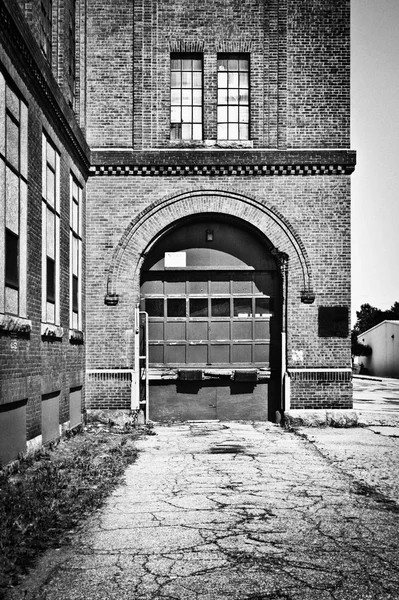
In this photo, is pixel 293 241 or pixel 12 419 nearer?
pixel 12 419

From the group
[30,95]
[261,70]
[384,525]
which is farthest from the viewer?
[261,70]

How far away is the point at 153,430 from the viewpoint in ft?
56.1

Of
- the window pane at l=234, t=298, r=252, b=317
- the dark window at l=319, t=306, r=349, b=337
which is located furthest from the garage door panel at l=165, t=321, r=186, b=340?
the dark window at l=319, t=306, r=349, b=337

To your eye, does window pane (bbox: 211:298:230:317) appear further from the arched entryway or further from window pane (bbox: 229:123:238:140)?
window pane (bbox: 229:123:238:140)

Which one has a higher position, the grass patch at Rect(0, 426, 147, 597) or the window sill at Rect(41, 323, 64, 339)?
the window sill at Rect(41, 323, 64, 339)

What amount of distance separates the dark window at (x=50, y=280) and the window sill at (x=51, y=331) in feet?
1.66

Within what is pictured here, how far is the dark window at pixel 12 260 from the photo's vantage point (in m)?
11.1

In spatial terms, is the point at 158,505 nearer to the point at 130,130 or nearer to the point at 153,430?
the point at 153,430

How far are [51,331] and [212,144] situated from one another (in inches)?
267

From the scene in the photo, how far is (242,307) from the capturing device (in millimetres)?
18797

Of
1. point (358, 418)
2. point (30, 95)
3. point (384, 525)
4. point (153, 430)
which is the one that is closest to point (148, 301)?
point (153, 430)

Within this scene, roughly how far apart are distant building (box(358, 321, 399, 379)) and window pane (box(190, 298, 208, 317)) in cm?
4247

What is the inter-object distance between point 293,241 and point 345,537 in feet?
37.6

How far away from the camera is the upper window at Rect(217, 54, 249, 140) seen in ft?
60.7
